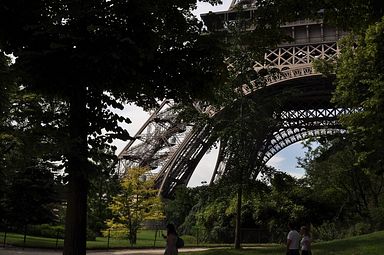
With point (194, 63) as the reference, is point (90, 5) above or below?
above

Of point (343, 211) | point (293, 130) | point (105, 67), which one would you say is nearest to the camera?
point (105, 67)

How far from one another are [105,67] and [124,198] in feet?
84.4

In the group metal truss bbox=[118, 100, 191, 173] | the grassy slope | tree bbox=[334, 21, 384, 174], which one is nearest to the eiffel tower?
metal truss bbox=[118, 100, 191, 173]

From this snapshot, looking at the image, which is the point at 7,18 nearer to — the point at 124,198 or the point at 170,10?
the point at 170,10

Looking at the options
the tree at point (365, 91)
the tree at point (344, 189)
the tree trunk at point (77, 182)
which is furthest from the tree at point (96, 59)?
the tree at point (344, 189)

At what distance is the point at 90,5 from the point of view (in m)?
8.34

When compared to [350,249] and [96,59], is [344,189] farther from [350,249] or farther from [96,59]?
[96,59]

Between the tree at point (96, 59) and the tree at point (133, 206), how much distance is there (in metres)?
23.5

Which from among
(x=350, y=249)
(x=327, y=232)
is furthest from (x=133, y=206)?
(x=350, y=249)

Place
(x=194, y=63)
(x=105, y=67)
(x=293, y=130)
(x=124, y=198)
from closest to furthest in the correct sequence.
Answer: (x=105, y=67) < (x=194, y=63) < (x=124, y=198) < (x=293, y=130)

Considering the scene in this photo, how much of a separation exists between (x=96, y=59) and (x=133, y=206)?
1038 inches

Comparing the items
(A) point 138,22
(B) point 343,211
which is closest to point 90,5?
(A) point 138,22

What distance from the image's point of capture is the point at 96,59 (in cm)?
791

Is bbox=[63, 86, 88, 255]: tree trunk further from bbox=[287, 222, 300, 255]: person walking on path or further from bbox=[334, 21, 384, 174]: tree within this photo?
bbox=[334, 21, 384, 174]: tree
